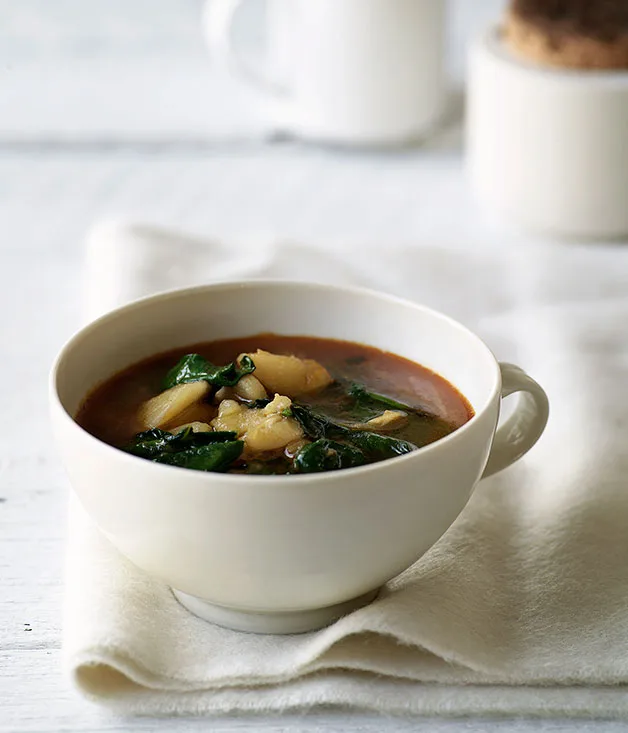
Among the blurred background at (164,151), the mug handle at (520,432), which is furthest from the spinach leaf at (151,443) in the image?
the blurred background at (164,151)

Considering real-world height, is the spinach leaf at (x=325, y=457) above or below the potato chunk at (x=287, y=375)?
above

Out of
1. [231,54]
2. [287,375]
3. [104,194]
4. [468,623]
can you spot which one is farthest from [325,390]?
[231,54]

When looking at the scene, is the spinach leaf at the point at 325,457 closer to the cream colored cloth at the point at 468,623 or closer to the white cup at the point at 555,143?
the cream colored cloth at the point at 468,623

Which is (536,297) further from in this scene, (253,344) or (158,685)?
(158,685)

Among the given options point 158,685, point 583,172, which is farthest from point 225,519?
point 583,172

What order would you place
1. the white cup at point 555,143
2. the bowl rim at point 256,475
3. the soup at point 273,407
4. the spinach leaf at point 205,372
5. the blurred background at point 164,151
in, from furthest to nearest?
the blurred background at point 164,151 < the white cup at point 555,143 < the spinach leaf at point 205,372 < the soup at point 273,407 < the bowl rim at point 256,475

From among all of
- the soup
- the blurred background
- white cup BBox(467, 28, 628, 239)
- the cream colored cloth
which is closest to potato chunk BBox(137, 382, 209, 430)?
the soup
